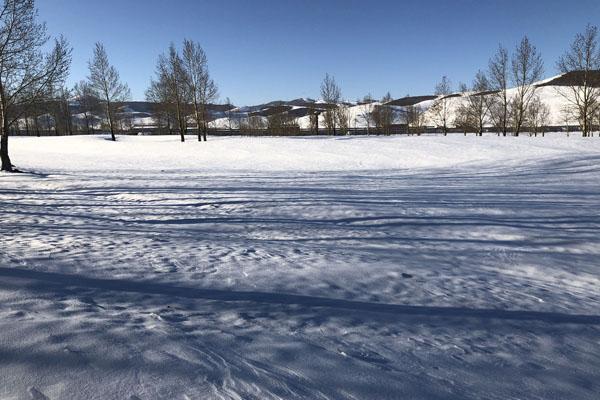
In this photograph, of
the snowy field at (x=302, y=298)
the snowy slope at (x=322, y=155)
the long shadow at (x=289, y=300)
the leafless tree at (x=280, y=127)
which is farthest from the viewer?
the leafless tree at (x=280, y=127)

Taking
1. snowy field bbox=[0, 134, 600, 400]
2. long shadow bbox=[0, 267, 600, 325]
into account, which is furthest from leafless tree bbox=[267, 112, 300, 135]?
long shadow bbox=[0, 267, 600, 325]

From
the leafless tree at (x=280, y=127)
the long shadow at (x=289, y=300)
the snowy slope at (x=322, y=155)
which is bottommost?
the long shadow at (x=289, y=300)

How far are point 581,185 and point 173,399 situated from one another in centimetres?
1260

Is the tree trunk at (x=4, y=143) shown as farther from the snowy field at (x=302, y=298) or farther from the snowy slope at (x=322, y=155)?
the snowy field at (x=302, y=298)

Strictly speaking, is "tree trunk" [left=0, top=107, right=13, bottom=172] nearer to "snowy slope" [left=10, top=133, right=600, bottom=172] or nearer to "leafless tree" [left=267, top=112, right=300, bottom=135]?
"snowy slope" [left=10, top=133, right=600, bottom=172]

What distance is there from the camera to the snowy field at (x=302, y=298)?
2.38 meters

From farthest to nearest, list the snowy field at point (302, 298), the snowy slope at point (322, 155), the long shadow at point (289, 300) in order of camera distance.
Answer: the snowy slope at point (322, 155) → the long shadow at point (289, 300) → the snowy field at point (302, 298)

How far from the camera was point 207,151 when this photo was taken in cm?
2703

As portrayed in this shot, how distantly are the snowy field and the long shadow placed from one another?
22mm

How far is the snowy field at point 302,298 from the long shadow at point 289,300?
0.02 meters

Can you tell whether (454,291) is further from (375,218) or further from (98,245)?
(98,245)

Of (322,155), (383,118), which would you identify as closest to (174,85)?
(322,155)

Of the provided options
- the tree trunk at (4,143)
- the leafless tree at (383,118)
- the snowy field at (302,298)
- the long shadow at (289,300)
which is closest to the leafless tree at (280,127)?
the leafless tree at (383,118)

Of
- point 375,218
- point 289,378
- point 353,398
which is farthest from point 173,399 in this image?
point 375,218
